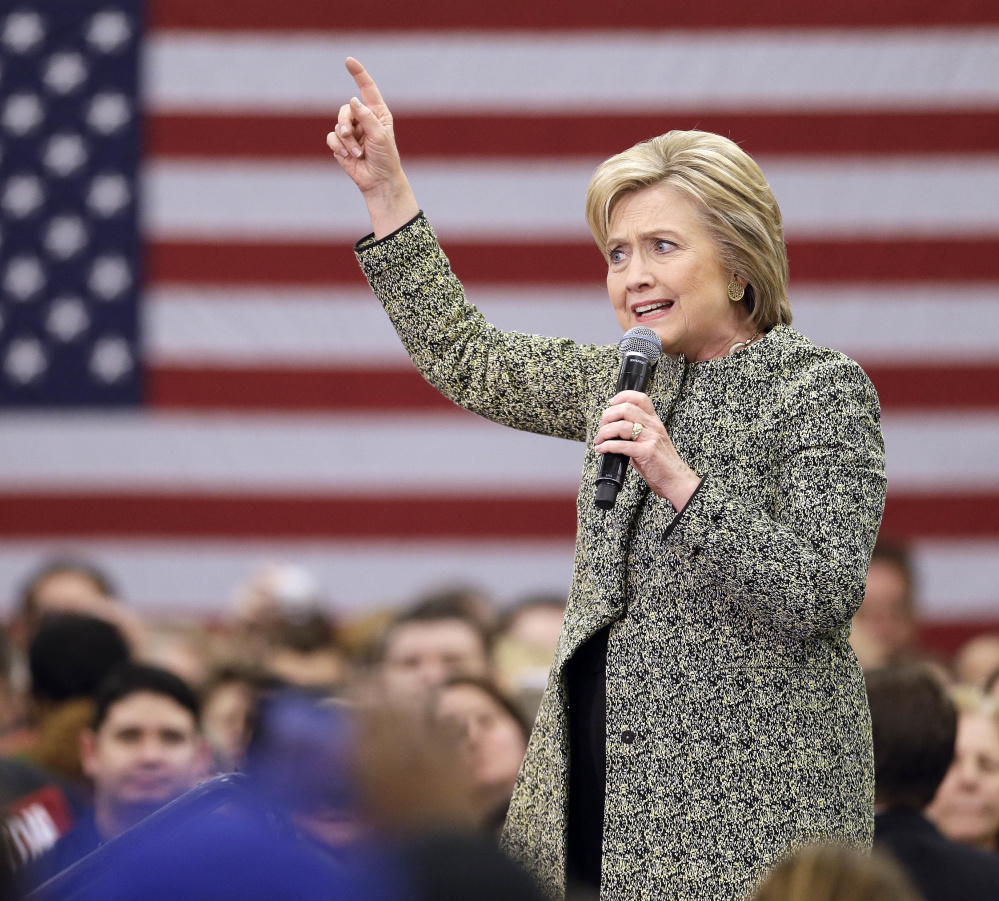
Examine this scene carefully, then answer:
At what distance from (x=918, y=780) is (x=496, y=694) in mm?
984

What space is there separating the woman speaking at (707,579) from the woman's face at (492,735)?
4.50 feet

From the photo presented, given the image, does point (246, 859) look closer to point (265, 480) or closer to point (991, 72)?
point (265, 480)

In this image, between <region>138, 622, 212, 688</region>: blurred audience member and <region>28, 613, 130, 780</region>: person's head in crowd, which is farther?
<region>138, 622, 212, 688</region>: blurred audience member

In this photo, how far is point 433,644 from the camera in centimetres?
398

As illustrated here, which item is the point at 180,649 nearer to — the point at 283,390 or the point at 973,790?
the point at 283,390

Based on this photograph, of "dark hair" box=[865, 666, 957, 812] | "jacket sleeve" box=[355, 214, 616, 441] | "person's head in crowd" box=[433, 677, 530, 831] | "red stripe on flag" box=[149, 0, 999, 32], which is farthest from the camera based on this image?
"red stripe on flag" box=[149, 0, 999, 32]

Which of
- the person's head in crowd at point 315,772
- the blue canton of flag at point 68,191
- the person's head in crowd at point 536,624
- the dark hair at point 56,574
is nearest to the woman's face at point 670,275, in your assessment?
the person's head in crowd at point 315,772

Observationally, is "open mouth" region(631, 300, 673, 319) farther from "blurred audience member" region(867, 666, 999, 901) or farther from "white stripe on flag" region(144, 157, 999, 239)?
"white stripe on flag" region(144, 157, 999, 239)

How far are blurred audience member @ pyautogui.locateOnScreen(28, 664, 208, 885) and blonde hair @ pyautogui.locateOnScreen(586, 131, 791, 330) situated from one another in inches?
75.7

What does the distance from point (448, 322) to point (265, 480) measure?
399cm

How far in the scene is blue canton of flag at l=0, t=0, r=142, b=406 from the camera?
5727 mm

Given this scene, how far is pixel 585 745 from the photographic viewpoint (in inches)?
68.0

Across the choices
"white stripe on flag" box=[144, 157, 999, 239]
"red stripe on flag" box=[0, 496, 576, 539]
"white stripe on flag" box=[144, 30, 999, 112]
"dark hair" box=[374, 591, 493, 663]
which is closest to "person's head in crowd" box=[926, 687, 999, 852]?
"dark hair" box=[374, 591, 493, 663]

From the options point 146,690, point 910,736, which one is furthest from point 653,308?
point 146,690
